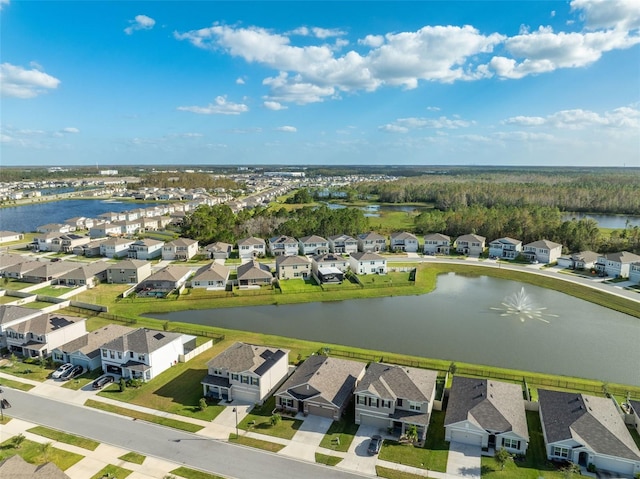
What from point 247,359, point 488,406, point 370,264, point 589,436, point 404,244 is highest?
point 404,244

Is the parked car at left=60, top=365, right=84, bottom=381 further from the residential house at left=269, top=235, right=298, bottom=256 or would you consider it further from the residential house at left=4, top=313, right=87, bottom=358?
the residential house at left=269, top=235, right=298, bottom=256

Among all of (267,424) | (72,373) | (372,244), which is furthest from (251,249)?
(267,424)

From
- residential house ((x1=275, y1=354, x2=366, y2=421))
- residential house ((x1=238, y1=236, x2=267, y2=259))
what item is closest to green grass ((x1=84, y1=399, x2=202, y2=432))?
residential house ((x1=275, y1=354, x2=366, y2=421))

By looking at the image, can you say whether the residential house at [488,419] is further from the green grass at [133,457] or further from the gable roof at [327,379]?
the green grass at [133,457]

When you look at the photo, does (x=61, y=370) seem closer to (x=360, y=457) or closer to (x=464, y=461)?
(x=360, y=457)

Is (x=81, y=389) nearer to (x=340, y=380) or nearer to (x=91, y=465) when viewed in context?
(x=91, y=465)

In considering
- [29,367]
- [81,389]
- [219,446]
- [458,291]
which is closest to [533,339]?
[458,291]
